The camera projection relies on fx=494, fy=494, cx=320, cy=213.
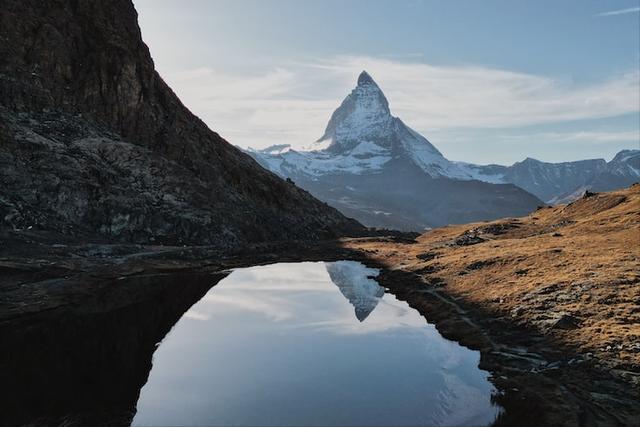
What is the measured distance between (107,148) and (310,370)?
86.3 m

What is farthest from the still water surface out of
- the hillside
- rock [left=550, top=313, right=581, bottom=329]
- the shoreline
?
rock [left=550, top=313, right=581, bottom=329]

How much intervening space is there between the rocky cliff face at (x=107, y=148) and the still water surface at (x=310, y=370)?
1620 inches

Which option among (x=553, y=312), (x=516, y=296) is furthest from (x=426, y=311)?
(x=553, y=312)

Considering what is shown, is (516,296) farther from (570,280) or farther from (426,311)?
(426,311)

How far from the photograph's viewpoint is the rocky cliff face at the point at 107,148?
8519 cm

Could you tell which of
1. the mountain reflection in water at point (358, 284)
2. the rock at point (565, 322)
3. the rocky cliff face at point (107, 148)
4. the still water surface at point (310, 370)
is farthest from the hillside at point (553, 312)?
the rocky cliff face at point (107, 148)

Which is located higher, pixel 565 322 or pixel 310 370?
pixel 565 322

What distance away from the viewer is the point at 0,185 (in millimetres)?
77188

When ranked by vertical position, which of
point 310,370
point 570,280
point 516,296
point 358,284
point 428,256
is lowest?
point 310,370

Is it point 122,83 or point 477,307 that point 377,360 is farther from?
point 122,83

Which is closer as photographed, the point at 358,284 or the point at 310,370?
the point at 310,370

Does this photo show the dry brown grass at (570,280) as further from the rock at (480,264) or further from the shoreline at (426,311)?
the shoreline at (426,311)

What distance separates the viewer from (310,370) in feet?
114

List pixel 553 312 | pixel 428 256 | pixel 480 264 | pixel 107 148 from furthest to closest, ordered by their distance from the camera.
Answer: pixel 107 148 < pixel 428 256 < pixel 480 264 < pixel 553 312
